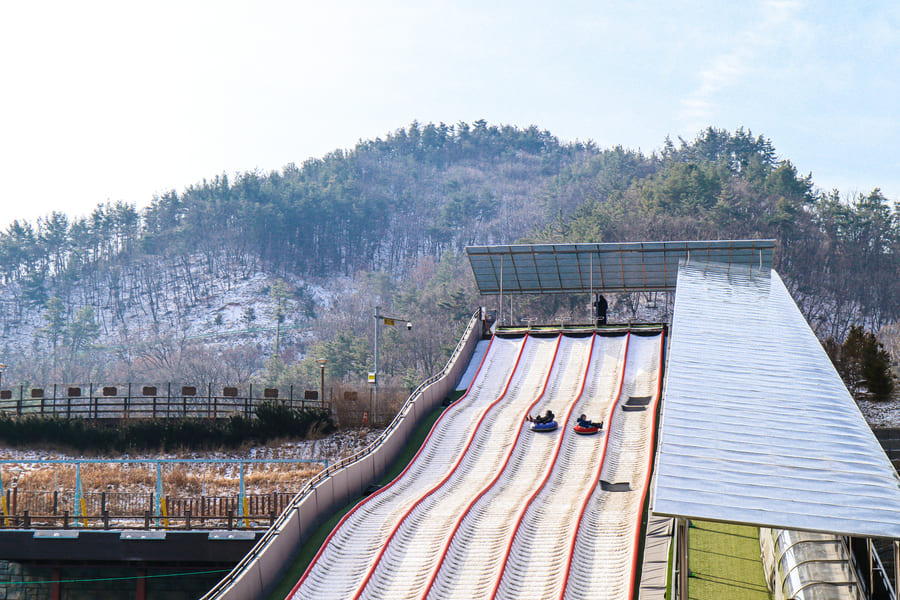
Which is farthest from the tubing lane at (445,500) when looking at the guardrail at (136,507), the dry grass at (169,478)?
the dry grass at (169,478)

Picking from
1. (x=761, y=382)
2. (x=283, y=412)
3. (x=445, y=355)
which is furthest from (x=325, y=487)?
(x=445, y=355)

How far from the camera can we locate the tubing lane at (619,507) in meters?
14.6

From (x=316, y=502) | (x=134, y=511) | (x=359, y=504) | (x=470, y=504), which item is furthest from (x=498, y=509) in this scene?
(x=134, y=511)

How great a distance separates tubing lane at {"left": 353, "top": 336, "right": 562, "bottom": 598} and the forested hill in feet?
111

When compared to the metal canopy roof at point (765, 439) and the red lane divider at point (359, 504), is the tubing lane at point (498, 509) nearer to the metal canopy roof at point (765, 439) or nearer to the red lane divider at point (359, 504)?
the red lane divider at point (359, 504)

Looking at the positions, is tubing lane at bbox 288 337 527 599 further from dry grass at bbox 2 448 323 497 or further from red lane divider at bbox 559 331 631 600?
dry grass at bbox 2 448 323 497

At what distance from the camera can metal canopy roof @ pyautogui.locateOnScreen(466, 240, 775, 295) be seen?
3288 centimetres

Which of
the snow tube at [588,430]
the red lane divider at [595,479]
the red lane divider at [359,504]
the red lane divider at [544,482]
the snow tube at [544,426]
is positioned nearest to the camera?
the red lane divider at [595,479]

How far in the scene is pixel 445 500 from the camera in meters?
18.6

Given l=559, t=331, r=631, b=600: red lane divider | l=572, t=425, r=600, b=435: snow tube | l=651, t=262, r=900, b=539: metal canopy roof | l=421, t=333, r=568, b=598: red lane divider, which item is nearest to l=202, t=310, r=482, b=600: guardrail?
l=421, t=333, r=568, b=598: red lane divider

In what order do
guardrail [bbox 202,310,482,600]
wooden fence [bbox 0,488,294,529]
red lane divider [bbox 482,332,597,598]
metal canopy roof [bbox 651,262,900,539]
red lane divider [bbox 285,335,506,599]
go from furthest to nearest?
wooden fence [bbox 0,488,294,529] < red lane divider [bbox 285,335,506,599] < guardrail [bbox 202,310,482,600] < red lane divider [bbox 482,332,597,598] < metal canopy roof [bbox 651,262,900,539]

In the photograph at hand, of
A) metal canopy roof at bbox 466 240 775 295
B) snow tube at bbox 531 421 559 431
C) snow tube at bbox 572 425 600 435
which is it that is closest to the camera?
snow tube at bbox 572 425 600 435

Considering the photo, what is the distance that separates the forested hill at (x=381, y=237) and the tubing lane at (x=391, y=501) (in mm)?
33073

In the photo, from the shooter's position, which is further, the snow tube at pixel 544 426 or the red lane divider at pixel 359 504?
the snow tube at pixel 544 426
